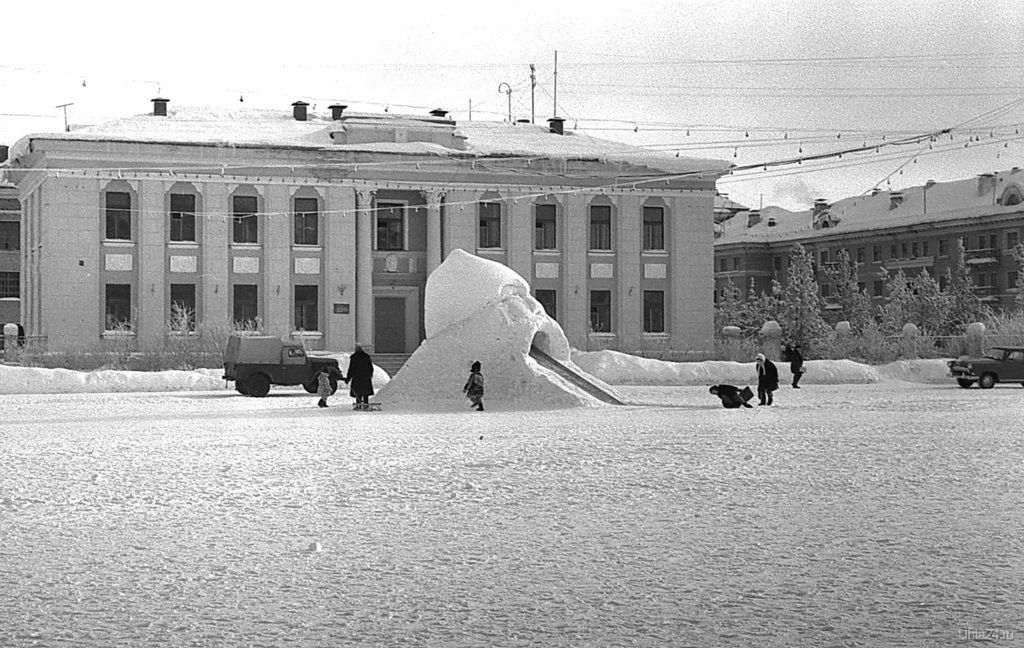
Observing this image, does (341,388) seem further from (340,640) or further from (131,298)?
(340,640)

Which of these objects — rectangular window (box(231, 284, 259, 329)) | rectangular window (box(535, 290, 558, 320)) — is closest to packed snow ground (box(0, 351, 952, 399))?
rectangular window (box(231, 284, 259, 329))

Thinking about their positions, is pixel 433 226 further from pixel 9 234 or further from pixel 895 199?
pixel 895 199

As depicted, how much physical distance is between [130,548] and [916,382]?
42.0 m

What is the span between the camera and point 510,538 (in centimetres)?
1193

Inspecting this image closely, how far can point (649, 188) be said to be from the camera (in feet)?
203

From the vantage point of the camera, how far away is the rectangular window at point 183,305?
186ft

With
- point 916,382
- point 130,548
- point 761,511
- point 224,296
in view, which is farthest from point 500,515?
point 224,296

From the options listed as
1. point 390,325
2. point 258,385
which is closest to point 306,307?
point 390,325

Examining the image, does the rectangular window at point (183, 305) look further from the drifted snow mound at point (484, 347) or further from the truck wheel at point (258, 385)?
the drifted snow mound at point (484, 347)

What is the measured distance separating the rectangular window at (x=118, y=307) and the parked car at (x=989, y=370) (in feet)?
100

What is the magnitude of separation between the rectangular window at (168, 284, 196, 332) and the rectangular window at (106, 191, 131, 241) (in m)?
2.77

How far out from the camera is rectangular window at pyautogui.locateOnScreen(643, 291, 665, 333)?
6206 cm

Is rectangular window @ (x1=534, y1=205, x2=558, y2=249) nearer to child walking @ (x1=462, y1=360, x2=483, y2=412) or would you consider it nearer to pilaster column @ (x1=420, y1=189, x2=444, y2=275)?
pilaster column @ (x1=420, y1=189, x2=444, y2=275)

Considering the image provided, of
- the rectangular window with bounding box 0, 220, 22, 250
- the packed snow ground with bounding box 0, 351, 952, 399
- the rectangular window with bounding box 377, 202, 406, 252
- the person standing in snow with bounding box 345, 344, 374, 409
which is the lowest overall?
the packed snow ground with bounding box 0, 351, 952, 399
